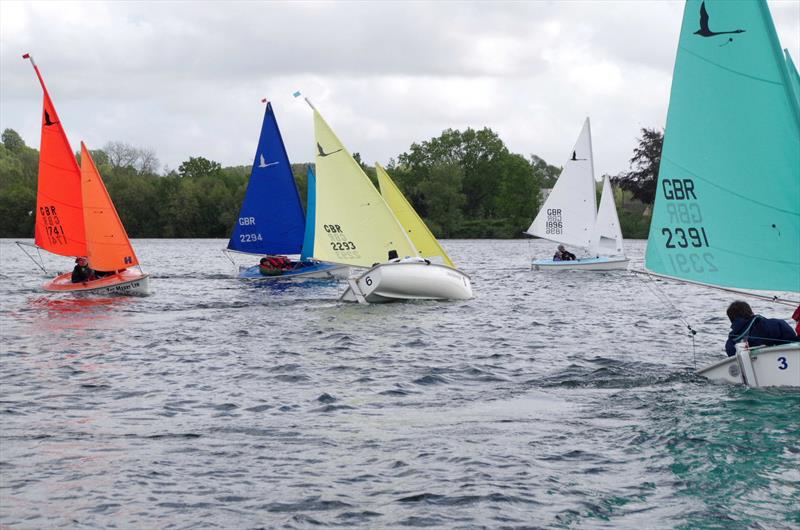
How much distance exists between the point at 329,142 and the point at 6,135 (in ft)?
540

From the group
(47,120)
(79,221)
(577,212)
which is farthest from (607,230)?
(47,120)

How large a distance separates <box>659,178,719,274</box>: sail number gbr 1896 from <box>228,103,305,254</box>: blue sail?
2587cm

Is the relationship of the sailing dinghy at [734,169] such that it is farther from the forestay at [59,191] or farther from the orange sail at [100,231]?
the forestay at [59,191]

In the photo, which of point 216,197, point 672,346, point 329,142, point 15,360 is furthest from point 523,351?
point 216,197

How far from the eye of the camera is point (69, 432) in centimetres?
1201

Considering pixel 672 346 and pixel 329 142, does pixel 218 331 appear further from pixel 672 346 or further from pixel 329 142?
pixel 672 346

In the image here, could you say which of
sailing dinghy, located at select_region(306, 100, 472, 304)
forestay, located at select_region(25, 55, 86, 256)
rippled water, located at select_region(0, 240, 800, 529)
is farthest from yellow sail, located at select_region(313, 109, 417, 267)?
forestay, located at select_region(25, 55, 86, 256)

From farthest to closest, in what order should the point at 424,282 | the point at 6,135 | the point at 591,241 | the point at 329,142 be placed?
the point at 6,135, the point at 591,241, the point at 329,142, the point at 424,282

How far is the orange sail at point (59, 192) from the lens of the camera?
33.5 meters

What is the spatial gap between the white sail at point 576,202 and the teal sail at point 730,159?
3397 centimetres

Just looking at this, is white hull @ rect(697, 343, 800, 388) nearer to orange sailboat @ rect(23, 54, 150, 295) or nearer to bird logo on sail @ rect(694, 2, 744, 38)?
bird logo on sail @ rect(694, 2, 744, 38)

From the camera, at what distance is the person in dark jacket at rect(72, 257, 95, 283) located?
30.8 meters

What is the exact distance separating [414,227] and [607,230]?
1866 cm

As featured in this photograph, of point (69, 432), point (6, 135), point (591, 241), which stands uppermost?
point (6, 135)
